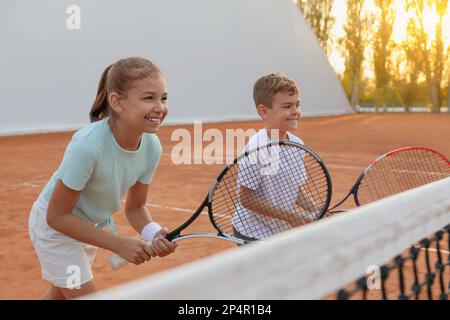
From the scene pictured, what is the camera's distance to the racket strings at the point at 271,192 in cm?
205

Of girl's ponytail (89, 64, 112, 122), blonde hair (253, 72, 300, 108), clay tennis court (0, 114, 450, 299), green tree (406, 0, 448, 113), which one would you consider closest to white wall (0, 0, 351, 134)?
clay tennis court (0, 114, 450, 299)

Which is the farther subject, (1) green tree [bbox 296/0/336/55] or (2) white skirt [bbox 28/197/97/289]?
(1) green tree [bbox 296/0/336/55]

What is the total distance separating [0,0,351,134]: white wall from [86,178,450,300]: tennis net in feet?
39.3

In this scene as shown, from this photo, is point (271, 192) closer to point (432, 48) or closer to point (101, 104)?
point (101, 104)

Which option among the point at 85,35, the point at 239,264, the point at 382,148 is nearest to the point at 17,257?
the point at 239,264

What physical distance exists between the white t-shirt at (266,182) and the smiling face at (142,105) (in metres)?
0.42

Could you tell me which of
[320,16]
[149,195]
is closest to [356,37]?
[320,16]

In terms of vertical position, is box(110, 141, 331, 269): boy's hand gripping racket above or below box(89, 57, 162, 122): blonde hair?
below

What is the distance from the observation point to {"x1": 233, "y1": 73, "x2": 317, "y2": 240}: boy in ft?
6.77

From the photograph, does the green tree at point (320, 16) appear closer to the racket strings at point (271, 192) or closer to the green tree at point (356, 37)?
the green tree at point (356, 37)

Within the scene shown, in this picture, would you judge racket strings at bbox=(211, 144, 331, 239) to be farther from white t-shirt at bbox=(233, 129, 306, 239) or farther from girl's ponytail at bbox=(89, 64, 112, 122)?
girl's ponytail at bbox=(89, 64, 112, 122)

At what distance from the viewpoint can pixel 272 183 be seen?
2.16 m

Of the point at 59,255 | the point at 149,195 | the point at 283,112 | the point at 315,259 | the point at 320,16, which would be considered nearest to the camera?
the point at 315,259

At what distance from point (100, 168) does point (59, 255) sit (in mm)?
374
